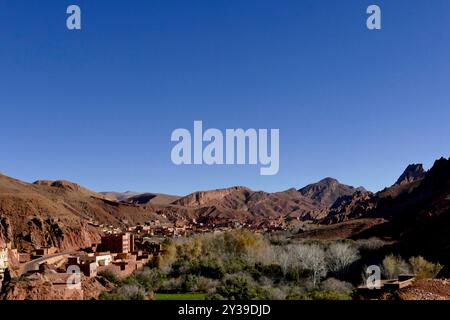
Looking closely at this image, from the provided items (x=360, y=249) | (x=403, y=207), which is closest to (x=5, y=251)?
(x=360, y=249)

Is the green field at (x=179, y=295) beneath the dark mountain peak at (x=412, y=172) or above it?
beneath

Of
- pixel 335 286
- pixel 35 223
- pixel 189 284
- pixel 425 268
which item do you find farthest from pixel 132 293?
pixel 35 223

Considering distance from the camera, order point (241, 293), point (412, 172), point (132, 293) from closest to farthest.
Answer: point (241, 293) < point (132, 293) < point (412, 172)

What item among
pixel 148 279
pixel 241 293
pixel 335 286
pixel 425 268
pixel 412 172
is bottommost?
pixel 148 279

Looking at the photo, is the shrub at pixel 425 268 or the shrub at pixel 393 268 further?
the shrub at pixel 393 268

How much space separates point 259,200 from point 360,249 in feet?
428

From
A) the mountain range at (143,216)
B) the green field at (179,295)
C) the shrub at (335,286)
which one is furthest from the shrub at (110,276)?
the mountain range at (143,216)

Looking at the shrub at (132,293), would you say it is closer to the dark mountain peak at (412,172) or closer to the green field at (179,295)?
the green field at (179,295)

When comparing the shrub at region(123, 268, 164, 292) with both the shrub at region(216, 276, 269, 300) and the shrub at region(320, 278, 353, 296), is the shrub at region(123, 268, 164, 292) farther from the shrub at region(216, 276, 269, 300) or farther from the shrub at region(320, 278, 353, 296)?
A: the shrub at region(320, 278, 353, 296)

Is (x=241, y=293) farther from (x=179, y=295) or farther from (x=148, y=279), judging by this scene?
(x=148, y=279)

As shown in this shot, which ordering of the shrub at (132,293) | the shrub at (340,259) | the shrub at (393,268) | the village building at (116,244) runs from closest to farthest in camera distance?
the shrub at (132,293)
the shrub at (393,268)
the shrub at (340,259)
the village building at (116,244)

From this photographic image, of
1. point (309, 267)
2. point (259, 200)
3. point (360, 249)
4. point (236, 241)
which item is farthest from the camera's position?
point (259, 200)
